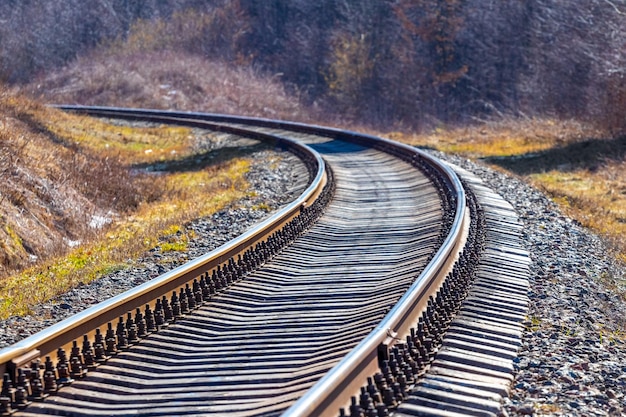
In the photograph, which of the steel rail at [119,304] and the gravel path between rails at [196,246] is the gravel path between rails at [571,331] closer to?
the steel rail at [119,304]

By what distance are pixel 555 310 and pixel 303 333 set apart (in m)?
2.38

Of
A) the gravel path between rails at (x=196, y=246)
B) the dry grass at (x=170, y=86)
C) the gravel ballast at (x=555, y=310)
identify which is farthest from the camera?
the dry grass at (x=170, y=86)

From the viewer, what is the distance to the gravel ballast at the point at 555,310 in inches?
229

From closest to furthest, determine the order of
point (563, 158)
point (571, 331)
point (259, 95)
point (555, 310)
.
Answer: point (571, 331)
point (555, 310)
point (563, 158)
point (259, 95)

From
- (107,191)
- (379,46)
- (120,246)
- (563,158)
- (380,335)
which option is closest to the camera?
(380,335)

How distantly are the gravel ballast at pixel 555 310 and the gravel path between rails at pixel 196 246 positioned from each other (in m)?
0.01

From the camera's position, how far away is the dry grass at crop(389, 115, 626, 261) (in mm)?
16297

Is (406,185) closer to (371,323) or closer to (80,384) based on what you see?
(371,323)

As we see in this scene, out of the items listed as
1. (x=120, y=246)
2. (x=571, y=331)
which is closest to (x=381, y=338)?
(x=571, y=331)

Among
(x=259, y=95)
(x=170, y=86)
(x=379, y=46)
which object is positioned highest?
(x=379, y=46)

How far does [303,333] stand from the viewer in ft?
23.5

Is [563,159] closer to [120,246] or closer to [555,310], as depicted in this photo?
[120,246]

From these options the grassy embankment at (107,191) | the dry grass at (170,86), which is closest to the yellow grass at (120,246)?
the grassy embankment at (107,191)

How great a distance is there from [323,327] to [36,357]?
2.44 metres
